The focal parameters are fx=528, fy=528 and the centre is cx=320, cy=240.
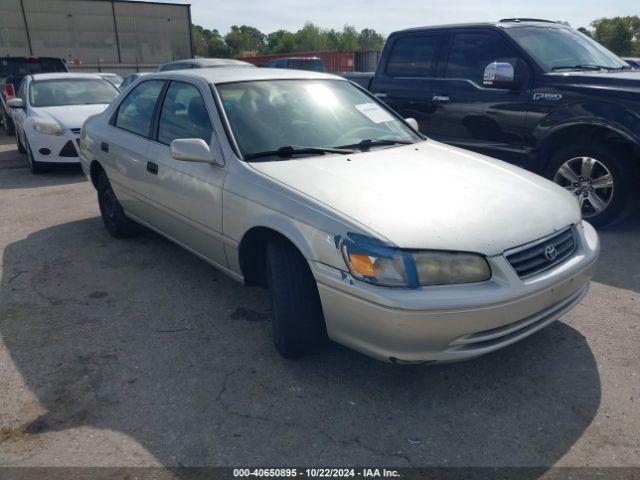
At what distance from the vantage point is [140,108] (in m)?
4.45

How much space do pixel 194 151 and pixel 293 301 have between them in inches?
44.9

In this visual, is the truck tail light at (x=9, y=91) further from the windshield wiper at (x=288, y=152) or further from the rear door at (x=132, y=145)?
the windshield wiper at (x=288, y=152)

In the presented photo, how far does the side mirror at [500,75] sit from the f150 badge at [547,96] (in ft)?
0.76

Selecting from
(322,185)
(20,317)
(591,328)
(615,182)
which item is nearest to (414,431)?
(322,185)

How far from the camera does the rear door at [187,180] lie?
11.0ft

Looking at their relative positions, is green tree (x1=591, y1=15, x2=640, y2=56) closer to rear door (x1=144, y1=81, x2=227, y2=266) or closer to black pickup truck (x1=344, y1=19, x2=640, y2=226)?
black pickup truck (x1=344, y1=19, x2=640, y2=226)

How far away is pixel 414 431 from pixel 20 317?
9.17 ft

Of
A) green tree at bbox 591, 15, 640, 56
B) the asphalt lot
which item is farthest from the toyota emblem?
green tree at bbox 591, 15, 640, 56

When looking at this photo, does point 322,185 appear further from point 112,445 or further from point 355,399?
point 112,445

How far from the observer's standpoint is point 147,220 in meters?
4.39

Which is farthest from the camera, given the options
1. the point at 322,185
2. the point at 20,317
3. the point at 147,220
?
the point at 147,220

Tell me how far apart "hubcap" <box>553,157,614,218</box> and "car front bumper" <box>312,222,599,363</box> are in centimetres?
279

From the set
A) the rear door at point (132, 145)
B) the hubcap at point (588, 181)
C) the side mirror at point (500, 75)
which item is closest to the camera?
the rear door at point (132, 145)

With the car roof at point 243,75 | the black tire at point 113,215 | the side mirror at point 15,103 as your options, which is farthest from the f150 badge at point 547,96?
the side mirror at point 15,103
